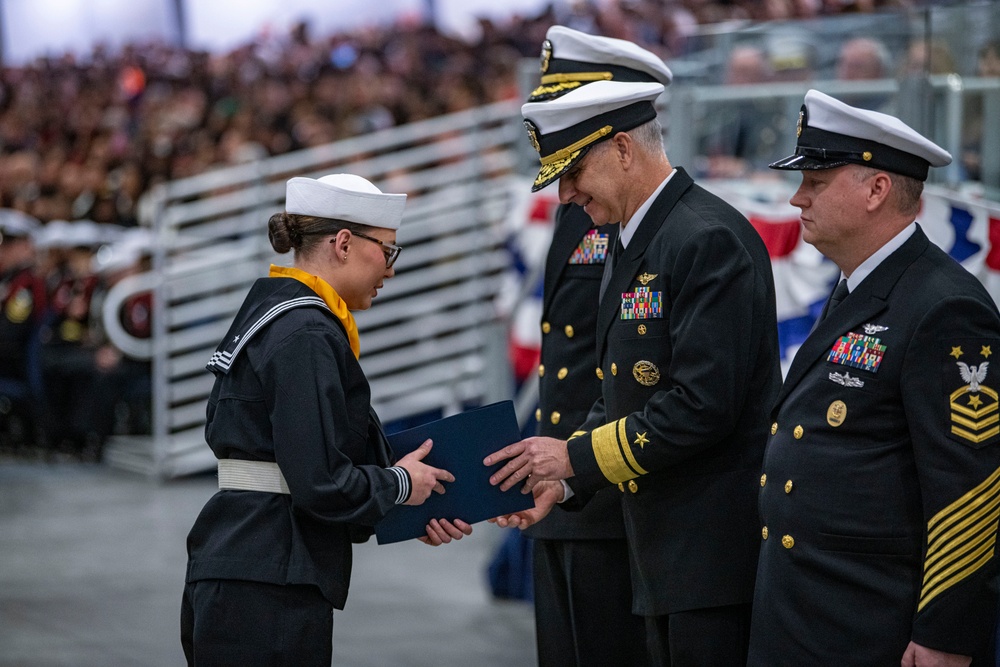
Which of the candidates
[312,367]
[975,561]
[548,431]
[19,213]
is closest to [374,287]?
[312,367]

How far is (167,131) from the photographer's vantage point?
1277cm

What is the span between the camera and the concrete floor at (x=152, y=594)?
491 centimetres

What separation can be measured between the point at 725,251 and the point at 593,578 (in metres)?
0.87

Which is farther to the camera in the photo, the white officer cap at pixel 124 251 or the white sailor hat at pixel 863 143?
the white officer cap at pixel 124 251

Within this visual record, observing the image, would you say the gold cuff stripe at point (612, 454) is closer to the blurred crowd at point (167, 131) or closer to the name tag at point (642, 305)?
the name tag at point (642, 305)

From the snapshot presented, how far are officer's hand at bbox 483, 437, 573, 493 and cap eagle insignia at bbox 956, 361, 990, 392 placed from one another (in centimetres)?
87

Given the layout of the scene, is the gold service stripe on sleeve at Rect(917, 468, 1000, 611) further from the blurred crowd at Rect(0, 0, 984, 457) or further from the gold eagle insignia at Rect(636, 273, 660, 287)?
the blurred crowd at Rect(0, 0, 984, 457)

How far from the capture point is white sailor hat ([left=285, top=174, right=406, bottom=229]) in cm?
265

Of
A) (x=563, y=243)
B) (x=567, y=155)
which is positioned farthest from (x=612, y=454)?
(x=563, y=243)

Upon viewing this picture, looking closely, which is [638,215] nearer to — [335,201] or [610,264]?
[610,264]

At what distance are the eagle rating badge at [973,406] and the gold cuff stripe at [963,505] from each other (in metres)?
0.08

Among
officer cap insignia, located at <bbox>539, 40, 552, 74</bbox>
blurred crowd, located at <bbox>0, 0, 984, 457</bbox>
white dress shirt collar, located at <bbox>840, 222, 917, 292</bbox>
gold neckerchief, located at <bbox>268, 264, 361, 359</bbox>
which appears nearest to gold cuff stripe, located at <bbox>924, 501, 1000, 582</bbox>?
white dress shirt collar, located at <bbox>840, 222, 917, 292</bbox>

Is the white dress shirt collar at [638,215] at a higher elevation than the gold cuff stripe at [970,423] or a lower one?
higher

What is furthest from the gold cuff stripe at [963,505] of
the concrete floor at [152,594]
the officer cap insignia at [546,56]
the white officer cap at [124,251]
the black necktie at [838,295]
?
the white officer cap at [124,251]
